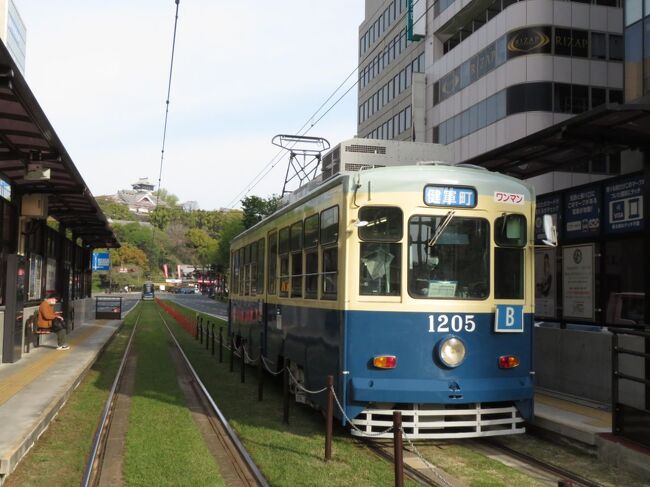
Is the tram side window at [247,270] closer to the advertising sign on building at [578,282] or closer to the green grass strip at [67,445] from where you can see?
the green grass strip at [67,445]

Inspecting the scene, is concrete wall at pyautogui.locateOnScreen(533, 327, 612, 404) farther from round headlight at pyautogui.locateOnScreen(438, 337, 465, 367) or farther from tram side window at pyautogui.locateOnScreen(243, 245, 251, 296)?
tram side window at pyautogui.locateOnScreen(243, 245, 251, 296)

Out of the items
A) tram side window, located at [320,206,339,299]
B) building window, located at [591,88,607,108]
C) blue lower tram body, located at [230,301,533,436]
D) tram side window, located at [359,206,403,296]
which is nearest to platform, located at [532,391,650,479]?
blue lower tram body, located at [230,301,533,436]

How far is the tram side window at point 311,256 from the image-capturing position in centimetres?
888

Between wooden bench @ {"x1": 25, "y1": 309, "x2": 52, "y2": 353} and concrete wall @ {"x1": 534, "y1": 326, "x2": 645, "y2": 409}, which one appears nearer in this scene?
concrete wall @ {"x1": 534, "y1": 326, "x2": 645, "y2": 409}

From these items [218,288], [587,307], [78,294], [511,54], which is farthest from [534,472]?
[218,288]

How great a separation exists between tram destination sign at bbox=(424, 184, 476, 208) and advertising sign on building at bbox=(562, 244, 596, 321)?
12.6 feet

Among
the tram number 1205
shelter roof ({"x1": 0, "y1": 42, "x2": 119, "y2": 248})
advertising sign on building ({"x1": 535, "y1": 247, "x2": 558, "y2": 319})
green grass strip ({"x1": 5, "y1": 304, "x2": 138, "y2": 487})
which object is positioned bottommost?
green grass strip ({"x1": 5, "y1": 304, "x2": 138, "y2": 487})

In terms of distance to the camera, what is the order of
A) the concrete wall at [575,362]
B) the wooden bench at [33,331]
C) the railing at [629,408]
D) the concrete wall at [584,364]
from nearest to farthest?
1. the railing at [629,408]
2. the concrete wall at [584,364]
3. the concrete wall at [575,362]
4. the wooden bench at [33,331]

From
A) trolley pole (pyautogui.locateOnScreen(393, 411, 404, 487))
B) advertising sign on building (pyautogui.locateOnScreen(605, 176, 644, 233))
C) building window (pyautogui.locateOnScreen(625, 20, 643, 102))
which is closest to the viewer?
trolley pole (pyautogui.locateOnScreen(393, 411, 404, 487))

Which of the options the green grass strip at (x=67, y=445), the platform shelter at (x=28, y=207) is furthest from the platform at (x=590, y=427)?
the platform shelter at (x=28, y=207)

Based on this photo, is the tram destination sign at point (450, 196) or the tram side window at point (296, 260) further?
the tram side window at point (296, 260)

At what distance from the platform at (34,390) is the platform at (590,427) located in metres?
5.95

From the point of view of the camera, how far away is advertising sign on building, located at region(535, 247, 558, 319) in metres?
11.8

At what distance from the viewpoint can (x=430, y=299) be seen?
7.77m
